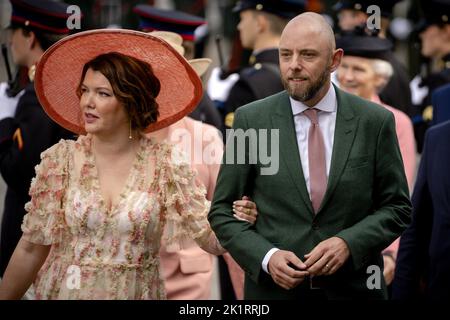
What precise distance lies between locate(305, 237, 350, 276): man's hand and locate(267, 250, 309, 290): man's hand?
37 mm

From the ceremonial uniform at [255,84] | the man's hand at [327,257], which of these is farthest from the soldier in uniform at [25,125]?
the man's hand at [327,257]

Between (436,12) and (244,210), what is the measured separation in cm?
479

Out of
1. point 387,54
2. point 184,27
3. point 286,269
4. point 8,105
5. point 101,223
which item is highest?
point 184,27

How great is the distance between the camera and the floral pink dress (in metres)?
5.12

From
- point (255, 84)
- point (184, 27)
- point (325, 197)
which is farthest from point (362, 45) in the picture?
point (325, 197)

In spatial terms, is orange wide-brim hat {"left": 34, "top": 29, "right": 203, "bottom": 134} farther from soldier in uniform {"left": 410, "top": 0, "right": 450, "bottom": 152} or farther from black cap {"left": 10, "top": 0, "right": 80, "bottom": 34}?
soldier in uniform {"left": 410, "top": 0, "right": 450, "bottom": 152}

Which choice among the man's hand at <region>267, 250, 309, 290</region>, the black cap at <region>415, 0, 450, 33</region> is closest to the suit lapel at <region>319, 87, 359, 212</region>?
the man's hand at <region>267, 250, 309, 290</region>

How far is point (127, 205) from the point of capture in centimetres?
514

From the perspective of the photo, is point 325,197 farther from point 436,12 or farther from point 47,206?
point 436,12

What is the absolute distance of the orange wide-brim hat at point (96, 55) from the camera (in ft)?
17.2

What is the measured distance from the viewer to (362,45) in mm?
7719

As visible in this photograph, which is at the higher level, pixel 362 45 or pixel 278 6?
pixel 278 6

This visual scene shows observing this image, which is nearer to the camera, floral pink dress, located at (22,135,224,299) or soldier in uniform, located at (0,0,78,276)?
floral pink dress, located at (22,135,224,299)
